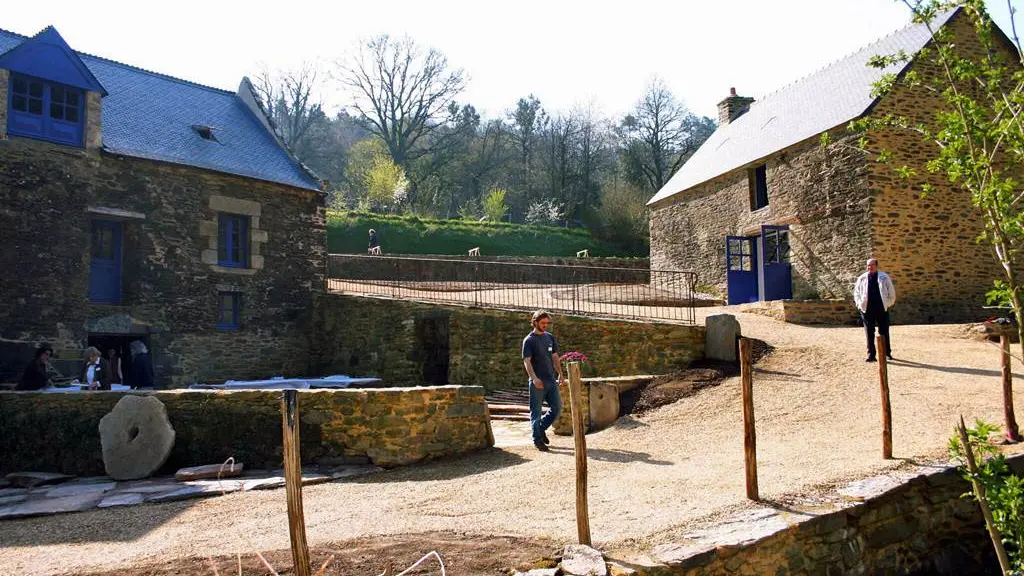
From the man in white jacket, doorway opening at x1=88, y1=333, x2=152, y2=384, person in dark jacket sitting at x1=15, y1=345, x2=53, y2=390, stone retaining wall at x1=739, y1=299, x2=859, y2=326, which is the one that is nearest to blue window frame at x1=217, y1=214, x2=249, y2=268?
doorway opening at x1=88, y1=333, x2=152, y2=384

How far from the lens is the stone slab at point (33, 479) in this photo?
25.1 ft

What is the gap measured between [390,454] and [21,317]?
9.18 m

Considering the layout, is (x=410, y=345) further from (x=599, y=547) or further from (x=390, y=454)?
(x=599, y=547)

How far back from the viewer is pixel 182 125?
16.5m

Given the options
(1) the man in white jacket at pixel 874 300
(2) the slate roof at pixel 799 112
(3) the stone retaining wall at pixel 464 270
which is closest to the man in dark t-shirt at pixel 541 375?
(1) the man in white jacket at pixel 874 300

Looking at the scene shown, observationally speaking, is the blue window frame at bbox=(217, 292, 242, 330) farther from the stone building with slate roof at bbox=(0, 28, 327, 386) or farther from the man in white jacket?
the man in white jacket

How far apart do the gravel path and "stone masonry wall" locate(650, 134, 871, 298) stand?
635 cm

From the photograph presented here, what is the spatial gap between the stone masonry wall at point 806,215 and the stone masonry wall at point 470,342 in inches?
276

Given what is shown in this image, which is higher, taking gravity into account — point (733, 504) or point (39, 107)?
point (39, 107)

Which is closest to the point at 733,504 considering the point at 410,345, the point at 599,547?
the point at 599,547

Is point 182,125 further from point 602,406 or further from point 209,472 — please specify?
point 602,406

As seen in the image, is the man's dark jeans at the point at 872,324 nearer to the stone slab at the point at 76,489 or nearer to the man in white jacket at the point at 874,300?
the man in white jacket at the point at 874,300

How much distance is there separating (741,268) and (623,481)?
1448 cm

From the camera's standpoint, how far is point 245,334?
1608 cm
